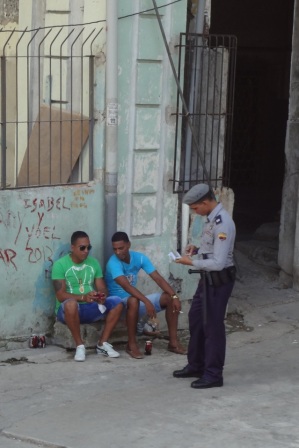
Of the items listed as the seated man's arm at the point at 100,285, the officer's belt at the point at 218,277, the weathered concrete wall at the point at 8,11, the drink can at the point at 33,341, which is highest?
the weathered concrete wall at the point at 8,11

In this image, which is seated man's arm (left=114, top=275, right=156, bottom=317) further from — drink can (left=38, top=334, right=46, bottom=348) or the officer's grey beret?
the officer's grey beret

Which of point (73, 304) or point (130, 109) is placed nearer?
point (73, 304)

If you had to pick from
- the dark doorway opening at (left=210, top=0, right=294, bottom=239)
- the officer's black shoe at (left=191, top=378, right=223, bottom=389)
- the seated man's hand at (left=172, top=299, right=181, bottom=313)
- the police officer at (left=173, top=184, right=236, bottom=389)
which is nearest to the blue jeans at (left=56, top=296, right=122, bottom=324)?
the seated man's hand at (left=172, top=299, right=181, bottom=313)

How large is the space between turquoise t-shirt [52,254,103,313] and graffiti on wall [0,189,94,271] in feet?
0.70

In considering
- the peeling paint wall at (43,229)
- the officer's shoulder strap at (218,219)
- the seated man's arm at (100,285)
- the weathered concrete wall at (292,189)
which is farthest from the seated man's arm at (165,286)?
the weathered concrete wall at (292,189)

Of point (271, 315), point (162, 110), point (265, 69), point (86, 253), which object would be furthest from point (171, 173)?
point (265, 69)

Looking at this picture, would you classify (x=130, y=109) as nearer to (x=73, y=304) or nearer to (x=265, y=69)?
(x=73, y=304)

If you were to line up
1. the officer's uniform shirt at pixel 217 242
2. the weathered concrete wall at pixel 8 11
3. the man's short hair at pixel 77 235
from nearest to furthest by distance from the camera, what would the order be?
the officer's uniform shirt at pixel 217 242 < the man's short hair at pixel 77 235 < the weathered concrete wall at pixel 8 11

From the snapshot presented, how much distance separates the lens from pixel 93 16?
320 inches

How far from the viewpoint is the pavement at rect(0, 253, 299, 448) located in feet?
20.0

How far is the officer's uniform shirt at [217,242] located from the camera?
700 cm

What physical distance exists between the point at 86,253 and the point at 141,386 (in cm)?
126

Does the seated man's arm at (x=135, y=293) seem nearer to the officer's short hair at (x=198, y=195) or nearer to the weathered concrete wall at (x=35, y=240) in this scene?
the weathered concrete wall at (x=35, y=240)

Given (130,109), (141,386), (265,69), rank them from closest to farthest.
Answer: (141,386) < (130,109) < (265,69)
